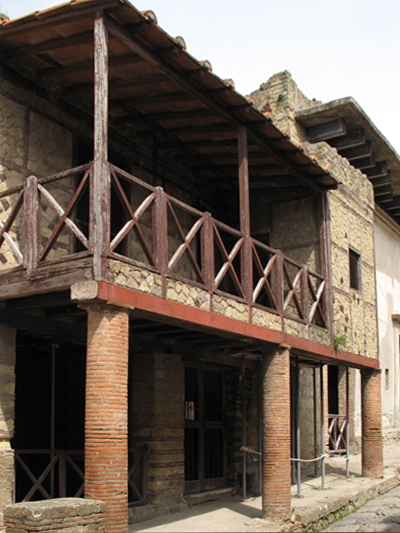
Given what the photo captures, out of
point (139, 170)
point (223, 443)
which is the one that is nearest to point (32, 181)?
point (139, 170)

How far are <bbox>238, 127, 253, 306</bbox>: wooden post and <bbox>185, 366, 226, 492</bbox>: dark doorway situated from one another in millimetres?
2788

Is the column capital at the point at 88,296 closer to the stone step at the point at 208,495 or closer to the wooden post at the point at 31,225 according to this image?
the wooden post at the point at 31,225

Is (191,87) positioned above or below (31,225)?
above

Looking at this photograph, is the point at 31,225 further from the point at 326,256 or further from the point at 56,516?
the point at 326,256

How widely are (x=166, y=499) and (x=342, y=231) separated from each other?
6.23 metres

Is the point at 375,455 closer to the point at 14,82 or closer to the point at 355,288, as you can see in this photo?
the point at 355,288

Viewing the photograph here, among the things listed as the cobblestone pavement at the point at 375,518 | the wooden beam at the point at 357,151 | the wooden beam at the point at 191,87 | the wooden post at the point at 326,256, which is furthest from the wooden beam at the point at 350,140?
the cobblestone pavement at the point at 375,518

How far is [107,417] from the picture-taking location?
6039mm

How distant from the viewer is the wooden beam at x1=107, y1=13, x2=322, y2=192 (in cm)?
697

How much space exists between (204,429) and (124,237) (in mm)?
4841

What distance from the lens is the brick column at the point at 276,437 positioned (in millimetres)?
8914

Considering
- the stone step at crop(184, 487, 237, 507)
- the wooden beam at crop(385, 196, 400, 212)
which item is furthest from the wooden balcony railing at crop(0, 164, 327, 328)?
the wooden beam at crop(385, 196, 400, 212)

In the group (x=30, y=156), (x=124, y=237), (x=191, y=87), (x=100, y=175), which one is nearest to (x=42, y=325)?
(x=124, y=237)

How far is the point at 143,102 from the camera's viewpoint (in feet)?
29.7
